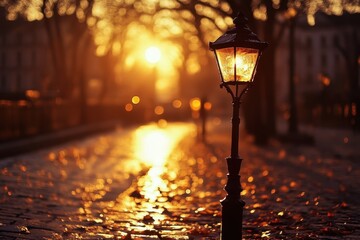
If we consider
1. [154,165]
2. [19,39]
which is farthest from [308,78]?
[154,165]

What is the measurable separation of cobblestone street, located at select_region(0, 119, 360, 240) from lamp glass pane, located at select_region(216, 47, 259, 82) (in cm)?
182

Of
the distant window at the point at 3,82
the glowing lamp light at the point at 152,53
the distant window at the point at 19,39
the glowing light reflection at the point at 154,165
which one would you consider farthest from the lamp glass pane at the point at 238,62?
the distant window at the point at 19,39

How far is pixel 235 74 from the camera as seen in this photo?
728cm

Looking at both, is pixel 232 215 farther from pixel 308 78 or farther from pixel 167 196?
pixel 308 78

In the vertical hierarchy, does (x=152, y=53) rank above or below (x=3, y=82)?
above

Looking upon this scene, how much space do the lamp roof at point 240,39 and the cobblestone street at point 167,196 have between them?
2137 mm

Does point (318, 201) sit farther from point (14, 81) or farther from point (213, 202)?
point (14, 81)

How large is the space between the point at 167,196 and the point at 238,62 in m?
4.99

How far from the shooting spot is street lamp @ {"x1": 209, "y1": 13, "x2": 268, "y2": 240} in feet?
23.0

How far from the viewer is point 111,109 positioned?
51219mm

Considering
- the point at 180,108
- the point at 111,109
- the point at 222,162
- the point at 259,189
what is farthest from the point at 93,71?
the point at 259,189

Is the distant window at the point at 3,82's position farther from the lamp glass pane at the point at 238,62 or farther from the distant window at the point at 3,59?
the lamp glass pane at the point at 238,62

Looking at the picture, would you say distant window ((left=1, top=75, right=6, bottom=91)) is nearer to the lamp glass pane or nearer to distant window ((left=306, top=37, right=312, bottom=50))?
the lamp glass pane

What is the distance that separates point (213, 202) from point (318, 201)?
156 centimetres
